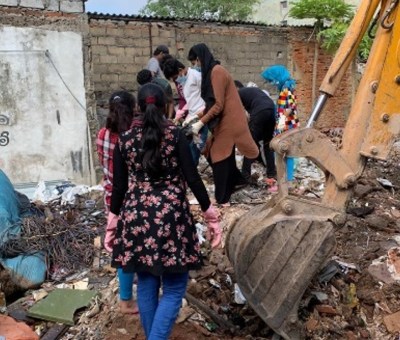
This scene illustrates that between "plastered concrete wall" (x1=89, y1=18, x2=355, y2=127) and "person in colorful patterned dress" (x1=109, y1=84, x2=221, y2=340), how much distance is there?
212 inches

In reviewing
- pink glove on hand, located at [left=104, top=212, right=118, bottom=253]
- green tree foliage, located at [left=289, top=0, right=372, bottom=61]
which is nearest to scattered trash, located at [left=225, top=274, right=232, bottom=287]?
pink glove on hand, located at [left=104, top=212, right=118, bottom=253]

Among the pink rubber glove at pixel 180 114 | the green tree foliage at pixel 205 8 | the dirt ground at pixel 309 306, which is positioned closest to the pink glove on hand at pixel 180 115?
the pink rubber glove at pixel 180 114

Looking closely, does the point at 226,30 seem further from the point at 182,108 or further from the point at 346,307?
the point at 346,307

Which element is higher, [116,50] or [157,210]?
[116,50]

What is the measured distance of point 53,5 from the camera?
696 cm

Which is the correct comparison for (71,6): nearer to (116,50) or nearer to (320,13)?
(116,50)

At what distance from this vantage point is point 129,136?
8.36ft

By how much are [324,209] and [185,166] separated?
863mm

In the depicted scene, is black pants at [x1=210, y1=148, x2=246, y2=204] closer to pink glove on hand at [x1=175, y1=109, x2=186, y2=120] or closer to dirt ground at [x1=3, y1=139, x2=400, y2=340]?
pink glove on hand at [x1=175, y1=109, x2=186, y2=120]

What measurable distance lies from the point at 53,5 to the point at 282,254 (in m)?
5.73

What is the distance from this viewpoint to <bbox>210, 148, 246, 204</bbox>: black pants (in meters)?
5.07

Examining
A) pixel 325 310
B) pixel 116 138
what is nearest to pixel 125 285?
pixel 116 138

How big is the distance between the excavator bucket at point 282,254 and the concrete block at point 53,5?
5.45m

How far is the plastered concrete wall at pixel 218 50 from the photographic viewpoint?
7980mm
